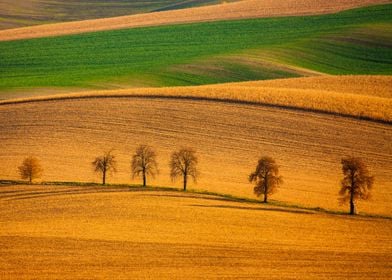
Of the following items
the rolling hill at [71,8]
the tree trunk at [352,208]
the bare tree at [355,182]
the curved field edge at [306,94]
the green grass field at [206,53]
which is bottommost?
the tree trunk at [352,208]

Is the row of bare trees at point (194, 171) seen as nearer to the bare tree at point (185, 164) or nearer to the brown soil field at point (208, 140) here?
the bare tree at point (185, 164)

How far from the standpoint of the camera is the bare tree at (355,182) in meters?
43.3

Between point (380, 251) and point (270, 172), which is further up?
point (270, 172)

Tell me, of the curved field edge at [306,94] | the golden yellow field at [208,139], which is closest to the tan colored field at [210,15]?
the curved field edge at [306,94]

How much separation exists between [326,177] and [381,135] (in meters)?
6.93

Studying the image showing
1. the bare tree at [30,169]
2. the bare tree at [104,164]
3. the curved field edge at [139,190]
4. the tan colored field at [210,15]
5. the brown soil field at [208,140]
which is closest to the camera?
the curved field edge at [139,190]

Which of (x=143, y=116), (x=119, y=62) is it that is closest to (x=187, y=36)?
(x=119, y=62)

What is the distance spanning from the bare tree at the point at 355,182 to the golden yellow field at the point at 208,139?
27.7 inches

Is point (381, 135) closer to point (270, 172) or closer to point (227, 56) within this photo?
point (270, 172)

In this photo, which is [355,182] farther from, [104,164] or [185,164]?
[104,164]

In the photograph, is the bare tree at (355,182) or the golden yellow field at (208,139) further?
the golden yellow field at (208,139)

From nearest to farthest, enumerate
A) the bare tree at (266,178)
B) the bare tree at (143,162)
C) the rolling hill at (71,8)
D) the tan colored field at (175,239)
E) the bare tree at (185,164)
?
the tan colored field at (175,239)
the bare tree at (266,178)
the bare tree at (185,164)
the bare tree at (143,162)
the rolling hill at (71,8)

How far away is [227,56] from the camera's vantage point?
7938 centimetres

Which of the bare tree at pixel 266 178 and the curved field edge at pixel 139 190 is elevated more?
the bare tree at pixel 266 178
